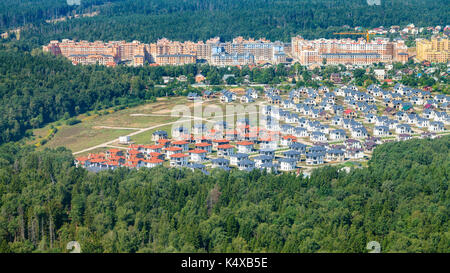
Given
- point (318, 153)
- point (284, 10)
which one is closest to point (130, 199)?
point (318, 153)

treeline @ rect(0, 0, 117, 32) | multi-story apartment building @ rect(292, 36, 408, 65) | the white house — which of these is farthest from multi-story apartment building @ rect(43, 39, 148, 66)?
the white house

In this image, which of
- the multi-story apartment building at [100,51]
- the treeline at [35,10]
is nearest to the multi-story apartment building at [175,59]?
the multi-story apartment building at [100,51]

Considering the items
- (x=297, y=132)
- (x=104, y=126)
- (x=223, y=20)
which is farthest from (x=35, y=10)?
(x=297, y=132)

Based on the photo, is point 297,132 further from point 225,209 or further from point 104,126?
point 225,209

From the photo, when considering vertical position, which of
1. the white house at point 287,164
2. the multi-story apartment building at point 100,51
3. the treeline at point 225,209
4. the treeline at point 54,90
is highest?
the multi-story apartment building at point 100,51

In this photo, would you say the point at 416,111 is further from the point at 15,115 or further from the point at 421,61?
the point at 15,115

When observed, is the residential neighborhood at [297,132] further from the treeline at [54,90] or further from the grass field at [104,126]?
the treeline at [54,90]
